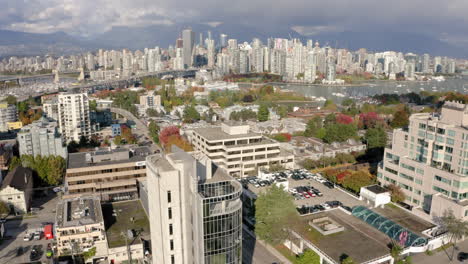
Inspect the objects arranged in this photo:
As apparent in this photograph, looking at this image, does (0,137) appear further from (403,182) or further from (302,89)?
(302,89)

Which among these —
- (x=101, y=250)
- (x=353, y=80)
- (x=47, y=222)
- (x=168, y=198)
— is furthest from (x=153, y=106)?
(x=353, y=80)

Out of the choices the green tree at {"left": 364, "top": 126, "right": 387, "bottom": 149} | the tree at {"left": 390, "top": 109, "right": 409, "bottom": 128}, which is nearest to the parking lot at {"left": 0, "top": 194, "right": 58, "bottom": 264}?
the green tree at {"left": 364, "top": 126, "right": 387, "bottom": 149}

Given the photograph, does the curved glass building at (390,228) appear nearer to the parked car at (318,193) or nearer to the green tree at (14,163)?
the parked car at (318,193)

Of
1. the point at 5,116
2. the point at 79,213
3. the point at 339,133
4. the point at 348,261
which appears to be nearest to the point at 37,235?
the point at 79,213

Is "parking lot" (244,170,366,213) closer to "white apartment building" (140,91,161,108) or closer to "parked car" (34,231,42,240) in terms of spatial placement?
"parked car" (34,231,42,240)

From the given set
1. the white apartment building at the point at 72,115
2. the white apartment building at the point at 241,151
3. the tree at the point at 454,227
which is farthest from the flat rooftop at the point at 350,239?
the white apartment building at the point at 72,115
